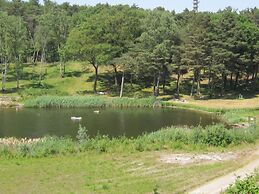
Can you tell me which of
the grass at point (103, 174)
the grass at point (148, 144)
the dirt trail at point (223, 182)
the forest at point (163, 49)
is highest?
the forest at point (163, 49)

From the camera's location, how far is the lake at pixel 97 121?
147ft

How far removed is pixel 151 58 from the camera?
2704 inches

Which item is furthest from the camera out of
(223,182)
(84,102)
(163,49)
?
(163,49)

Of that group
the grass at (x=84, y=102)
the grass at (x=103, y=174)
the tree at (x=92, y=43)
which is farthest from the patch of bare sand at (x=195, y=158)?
the tree at (x=92, y=43)

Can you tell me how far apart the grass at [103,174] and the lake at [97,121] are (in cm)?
1193

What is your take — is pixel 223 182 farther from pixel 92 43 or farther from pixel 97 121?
pixel 92 43

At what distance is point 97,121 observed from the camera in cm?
5159

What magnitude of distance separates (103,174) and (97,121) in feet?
81.6

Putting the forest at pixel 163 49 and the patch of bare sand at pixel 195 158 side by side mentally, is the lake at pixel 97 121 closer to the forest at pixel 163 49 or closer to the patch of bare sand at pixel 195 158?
the forest at pixel 163 49

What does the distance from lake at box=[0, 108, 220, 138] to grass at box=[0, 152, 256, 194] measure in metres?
11.9

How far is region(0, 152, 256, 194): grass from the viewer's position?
2383 cm

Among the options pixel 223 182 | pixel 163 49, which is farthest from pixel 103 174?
pixel 163 49

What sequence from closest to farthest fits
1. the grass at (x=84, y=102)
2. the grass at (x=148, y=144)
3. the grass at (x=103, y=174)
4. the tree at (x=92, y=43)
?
1. the grass at (x=103, y=174)
2. the grass at (x=148, y=144)
3. the grass at (x=84, y=102)
4. the tree at (x=92, y=43)

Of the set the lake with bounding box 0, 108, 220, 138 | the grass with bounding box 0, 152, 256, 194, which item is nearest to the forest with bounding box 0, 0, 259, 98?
the lake with bounding box 0, 108, 220, 138
